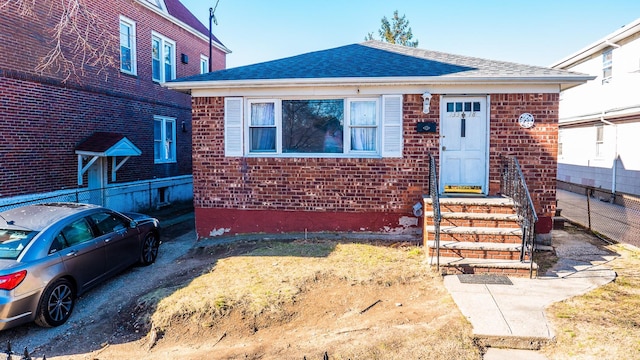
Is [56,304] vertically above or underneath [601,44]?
underneath

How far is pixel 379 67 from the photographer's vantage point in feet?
30.1

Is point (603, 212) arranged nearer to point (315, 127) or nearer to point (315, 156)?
point (315, 156)

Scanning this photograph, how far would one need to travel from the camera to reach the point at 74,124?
1168 centimetres

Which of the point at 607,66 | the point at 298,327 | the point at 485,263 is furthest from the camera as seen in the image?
the point at 607,66

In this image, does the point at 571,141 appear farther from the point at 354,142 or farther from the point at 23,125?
the point at 23,125

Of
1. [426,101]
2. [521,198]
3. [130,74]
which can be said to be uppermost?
[130,74]

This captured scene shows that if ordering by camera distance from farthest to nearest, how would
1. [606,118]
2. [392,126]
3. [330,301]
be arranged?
1. [606,118]
2. [392,126]
3. [330,301]

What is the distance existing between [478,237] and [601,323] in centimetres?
253

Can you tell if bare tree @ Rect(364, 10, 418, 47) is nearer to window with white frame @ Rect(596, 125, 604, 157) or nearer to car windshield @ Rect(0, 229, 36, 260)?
window with white frame @ Rect(596, 125, 604, 157)

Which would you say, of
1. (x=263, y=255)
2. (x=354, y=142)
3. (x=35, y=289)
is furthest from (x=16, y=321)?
(x=354, y=142)

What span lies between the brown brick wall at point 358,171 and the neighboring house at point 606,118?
25.0 feet

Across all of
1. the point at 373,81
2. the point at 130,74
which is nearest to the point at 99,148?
the point at 130,74

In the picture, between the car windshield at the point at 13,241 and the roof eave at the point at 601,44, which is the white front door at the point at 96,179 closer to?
the car windshield at the point at 13,241

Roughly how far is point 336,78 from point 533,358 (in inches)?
241
